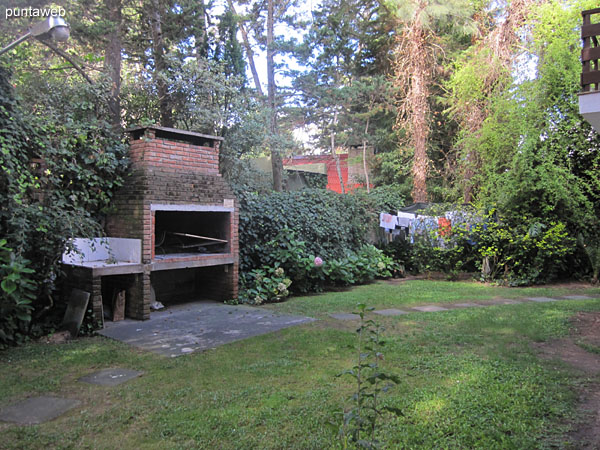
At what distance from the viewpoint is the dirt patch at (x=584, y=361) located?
2727 mm

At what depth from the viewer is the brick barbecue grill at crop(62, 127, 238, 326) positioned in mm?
6180

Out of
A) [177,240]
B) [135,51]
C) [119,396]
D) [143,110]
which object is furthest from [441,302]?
[135,51]

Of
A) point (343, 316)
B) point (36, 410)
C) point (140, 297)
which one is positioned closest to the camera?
point (36, 410)

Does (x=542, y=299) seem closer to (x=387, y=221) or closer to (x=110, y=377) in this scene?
(x=387, y=221)

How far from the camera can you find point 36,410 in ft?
10.5

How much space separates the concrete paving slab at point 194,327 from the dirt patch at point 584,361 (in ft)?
10.2

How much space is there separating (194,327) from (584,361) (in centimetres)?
457

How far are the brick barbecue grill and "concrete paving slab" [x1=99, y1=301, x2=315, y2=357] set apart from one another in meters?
0.35

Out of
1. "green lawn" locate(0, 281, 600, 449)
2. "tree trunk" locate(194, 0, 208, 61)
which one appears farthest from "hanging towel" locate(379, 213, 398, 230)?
"tree trunk" locate(194, 0, 208, 61)

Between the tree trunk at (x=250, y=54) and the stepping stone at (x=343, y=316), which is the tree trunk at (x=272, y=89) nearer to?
the tree trunk at (x=250, y=54)

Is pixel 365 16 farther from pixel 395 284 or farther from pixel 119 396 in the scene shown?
pixel 119 396

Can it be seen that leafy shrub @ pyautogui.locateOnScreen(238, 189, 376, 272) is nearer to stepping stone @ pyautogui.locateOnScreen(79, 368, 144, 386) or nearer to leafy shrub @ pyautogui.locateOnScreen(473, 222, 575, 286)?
leafy shrub @ pyautogui.locateOnScreen(473, 222, 575, 286)

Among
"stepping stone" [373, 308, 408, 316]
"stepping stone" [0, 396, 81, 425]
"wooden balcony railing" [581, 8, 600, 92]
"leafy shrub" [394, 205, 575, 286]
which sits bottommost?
"stepping stone" [0, 396, 81, 425]

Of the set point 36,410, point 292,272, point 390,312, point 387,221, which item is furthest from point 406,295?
point 36,410
